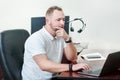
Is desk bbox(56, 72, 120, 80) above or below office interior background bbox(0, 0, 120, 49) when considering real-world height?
below

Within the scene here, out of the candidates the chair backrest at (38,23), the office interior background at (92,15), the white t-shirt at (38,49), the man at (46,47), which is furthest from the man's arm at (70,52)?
the office interior background at (92,15)

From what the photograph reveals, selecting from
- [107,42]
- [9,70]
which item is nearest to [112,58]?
[9,70]

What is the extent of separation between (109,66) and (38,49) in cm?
58

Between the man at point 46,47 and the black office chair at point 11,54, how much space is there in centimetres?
7

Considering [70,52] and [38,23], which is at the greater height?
[38,23]

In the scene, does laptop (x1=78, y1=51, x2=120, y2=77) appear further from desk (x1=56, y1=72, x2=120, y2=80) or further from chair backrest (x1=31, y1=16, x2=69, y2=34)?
chair backrest (x1=31, y1=16, x2=69, y2=34)

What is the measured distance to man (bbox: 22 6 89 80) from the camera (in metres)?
1.88

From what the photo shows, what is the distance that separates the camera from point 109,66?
5.30 ft

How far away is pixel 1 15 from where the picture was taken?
10.9ft

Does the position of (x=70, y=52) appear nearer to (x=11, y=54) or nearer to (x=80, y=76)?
(x=11, y=54)

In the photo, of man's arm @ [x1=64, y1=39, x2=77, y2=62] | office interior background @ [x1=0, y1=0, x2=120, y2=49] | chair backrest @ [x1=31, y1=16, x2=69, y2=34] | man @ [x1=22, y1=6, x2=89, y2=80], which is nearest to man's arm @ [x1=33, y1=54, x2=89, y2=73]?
man @ [x1=22, y1=6, x2=89, y2=80]

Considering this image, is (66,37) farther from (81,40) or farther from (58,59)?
(81,40)

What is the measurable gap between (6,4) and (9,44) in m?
1.33

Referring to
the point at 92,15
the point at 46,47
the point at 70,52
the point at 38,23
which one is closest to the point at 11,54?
the point at 46,47
